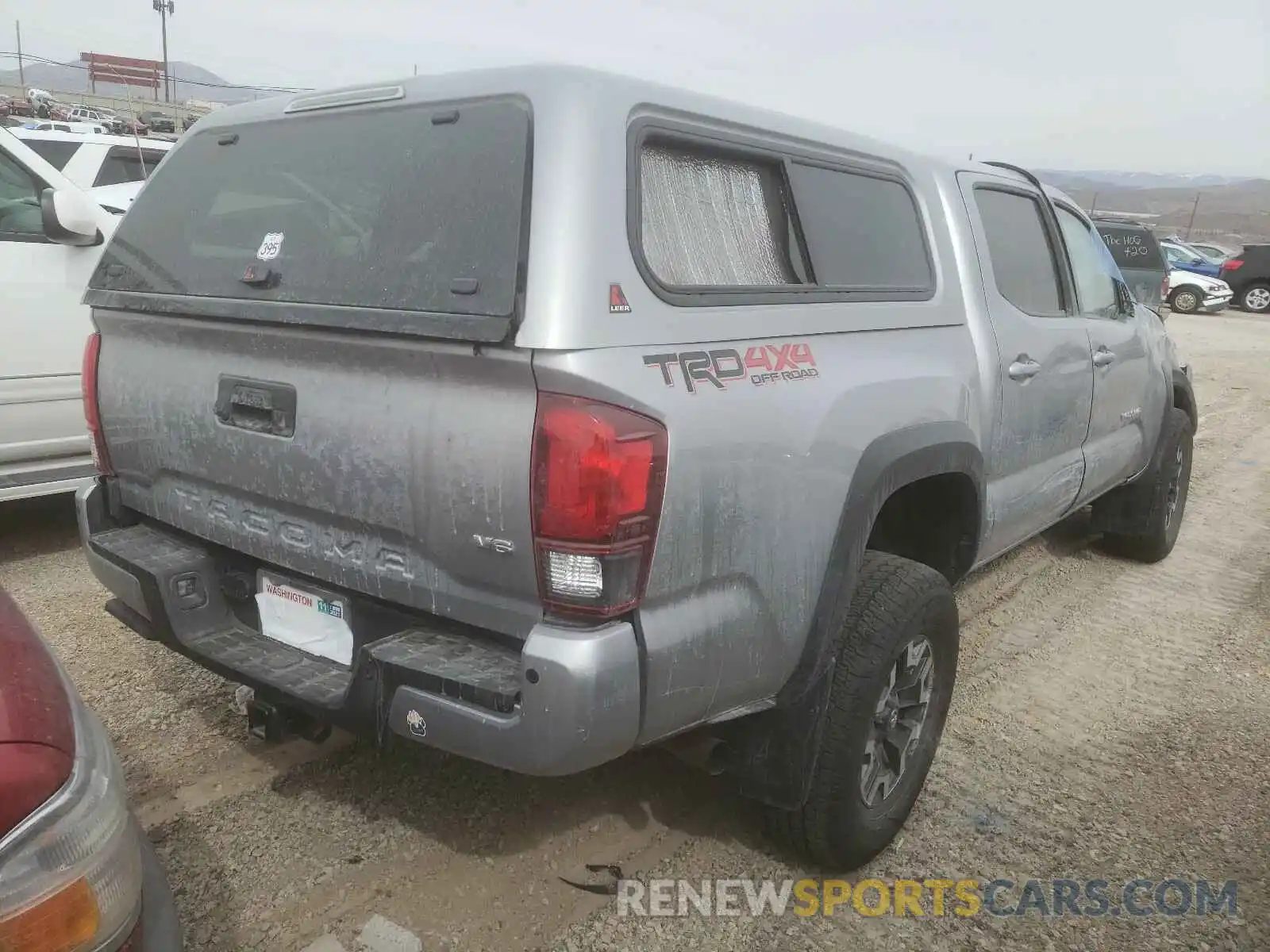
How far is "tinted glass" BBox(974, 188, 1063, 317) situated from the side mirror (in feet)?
12.5

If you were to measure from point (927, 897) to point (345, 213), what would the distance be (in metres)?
2.31

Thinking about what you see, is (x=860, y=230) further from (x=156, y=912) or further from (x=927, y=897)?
(x=156, y=912)

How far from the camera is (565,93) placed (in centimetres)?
200

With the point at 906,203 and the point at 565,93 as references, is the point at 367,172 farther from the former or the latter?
the point at 906,203

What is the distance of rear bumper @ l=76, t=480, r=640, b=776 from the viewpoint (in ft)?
6.12

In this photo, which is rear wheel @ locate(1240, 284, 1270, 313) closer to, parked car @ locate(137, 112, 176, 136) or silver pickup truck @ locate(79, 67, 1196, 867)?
silver pickup truck @ locate(79, 67, 1196, 867)

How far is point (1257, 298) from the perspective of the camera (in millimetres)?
23609

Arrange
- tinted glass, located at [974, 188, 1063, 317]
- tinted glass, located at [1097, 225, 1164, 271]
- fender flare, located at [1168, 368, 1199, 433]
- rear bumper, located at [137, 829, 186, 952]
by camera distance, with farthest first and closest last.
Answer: tinted glass, located at [1097, 225, 1164, 271]
fender flare, located at [1168, 368, 1199, 433]
tinted glass, located at [974, 188, 1063, 317]
rear bumper, located at [137, 829, 186, 952]

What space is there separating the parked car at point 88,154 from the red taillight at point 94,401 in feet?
20.3

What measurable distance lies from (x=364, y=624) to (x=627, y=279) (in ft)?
3.29

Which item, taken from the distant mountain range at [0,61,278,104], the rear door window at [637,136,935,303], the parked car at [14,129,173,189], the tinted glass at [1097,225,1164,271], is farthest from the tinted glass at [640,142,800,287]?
the distant mountain range at [0,61,278,104]

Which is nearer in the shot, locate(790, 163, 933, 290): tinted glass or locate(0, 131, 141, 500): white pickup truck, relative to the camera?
locate(790, 163, 933, 290): tinted glass

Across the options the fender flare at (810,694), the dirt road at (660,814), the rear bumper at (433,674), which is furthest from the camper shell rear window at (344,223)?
the dirt road at (660,814)

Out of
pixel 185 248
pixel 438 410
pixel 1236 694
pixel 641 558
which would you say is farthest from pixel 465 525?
pixel 1236 694
